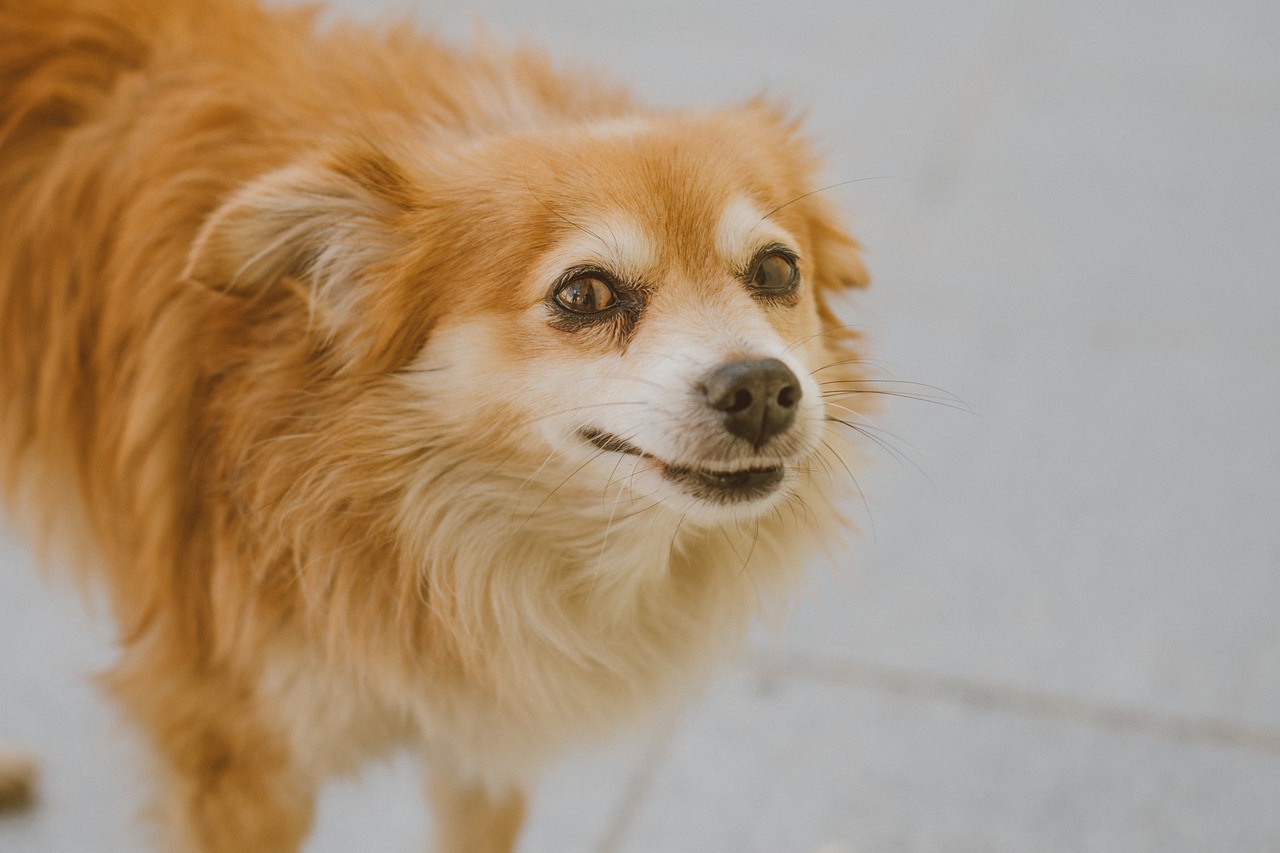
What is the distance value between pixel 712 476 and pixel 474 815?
0.80 m

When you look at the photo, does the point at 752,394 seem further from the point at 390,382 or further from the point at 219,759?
the point at 219,759

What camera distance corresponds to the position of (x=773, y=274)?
5.15ft

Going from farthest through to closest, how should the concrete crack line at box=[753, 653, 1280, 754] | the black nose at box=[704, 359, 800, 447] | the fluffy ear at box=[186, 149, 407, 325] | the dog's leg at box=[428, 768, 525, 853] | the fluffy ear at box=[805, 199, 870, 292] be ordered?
1. the concrete crack line at box=[753, 653, 1280, 754]
2. the dog's leg at box=[428, 768, 525, 853]
3. the fluffy ear at box=[805, 199, 870, 292]
4. the fluffy ear at box=[186, 149, 407, 325]
5. the black nose at box=[704, 359, 800, 447]

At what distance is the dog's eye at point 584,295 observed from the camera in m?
1.46

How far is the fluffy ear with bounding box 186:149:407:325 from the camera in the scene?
4.76 feet

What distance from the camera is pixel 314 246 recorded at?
152 centimetres

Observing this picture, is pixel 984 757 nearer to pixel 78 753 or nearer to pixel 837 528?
pixel 837 528

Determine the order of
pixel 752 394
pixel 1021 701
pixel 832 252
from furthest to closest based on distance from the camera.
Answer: pixel 1021 701 → pixel 832 252 → pixel 752 394

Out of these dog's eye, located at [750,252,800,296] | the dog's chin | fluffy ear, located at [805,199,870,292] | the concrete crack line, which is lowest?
the concrete crack line

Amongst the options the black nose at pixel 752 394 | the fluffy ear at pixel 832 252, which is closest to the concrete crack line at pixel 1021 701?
the fluffy ear at pixel 832 252

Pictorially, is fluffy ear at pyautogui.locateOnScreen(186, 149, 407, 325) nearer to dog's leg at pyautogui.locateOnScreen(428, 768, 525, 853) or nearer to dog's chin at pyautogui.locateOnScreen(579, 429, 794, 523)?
dog's chin at pyautogui.locateOnScreen(579, 429, 794, 523)

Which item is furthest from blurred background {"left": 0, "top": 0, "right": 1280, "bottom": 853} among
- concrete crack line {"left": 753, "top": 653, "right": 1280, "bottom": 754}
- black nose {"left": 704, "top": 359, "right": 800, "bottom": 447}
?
black nose {"left": 704, "top": 359, "right": 800, "bottom": 447}

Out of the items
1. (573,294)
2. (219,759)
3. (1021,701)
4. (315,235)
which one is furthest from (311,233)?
(1021,701)

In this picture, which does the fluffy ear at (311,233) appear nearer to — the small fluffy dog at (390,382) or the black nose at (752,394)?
the small fluffy dog at (390,382)
